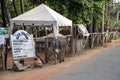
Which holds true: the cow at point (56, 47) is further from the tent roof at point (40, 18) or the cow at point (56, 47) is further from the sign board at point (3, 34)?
the sign board at point (3, 34)

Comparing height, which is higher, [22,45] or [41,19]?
[41,19]

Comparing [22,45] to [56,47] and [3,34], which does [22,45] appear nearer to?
[3,34]

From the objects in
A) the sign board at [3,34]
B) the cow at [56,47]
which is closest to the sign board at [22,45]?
the sign board at [3,34]

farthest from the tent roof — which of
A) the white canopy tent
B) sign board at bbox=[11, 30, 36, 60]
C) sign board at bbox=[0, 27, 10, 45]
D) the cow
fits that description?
sign board at bbox=[0, 27, 10, 45]

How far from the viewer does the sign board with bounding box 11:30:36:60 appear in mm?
14609

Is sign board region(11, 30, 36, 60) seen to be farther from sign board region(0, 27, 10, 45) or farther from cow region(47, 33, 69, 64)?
cow region(47, 33, 69, 64)

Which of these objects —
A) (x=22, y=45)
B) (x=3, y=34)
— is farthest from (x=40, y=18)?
(x=3, y=34)

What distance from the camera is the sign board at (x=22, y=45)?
14609 mm

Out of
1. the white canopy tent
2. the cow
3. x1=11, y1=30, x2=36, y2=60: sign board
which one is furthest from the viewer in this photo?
the white canopy tent

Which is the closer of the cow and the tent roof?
the cow

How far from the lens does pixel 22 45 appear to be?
587 inches

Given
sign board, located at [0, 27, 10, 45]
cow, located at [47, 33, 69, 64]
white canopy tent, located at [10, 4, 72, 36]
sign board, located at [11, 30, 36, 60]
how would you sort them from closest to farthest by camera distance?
sign board, located at [0, 27, 10, 45] → sign board, located at [11, 30, 36, 60] → cow, located at [47, 33, 69, 64] → white canopy tent, located at [10, 4, 72, 36]

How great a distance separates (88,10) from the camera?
28.7m

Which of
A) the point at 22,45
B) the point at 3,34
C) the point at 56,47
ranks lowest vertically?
the point at 56,47
